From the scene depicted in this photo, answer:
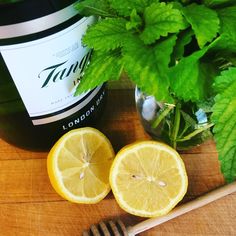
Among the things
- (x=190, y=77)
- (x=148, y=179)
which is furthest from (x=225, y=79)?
(x=148, y=179)

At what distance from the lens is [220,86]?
0.28 m

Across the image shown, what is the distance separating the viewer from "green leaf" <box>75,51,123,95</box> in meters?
0.30

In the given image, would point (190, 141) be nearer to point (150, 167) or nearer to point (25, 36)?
point (150, 167)

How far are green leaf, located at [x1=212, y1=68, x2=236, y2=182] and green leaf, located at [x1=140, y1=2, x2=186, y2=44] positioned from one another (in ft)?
0.17

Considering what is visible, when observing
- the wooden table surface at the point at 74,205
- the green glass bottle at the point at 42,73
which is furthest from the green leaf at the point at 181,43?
the wooden table surface at the point at 74,205

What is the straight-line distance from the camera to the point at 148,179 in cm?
39

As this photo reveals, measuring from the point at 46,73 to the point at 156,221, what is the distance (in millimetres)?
190

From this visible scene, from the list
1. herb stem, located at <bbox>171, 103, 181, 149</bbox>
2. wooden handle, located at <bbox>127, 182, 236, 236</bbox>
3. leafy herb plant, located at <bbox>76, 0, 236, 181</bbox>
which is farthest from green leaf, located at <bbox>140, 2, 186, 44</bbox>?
wooden handle, located at <bbox>127, 182, 236, 236</bbox>

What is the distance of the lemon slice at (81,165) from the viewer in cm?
40

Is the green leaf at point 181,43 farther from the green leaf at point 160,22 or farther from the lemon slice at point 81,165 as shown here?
the lemon slice at point 81,165

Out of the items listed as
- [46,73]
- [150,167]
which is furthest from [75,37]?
[150,167]

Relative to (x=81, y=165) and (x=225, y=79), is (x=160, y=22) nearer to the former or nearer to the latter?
(x=225, y=79)

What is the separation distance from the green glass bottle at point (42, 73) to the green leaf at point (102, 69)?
46 millimetres

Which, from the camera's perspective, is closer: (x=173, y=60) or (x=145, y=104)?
(x=173, y=60)
